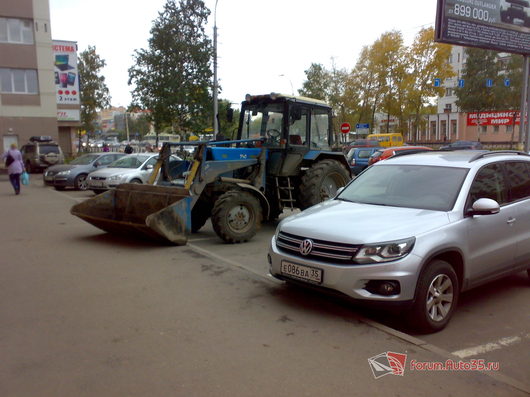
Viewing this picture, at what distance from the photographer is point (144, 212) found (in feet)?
26.5

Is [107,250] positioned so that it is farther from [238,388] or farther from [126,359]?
[238,388]

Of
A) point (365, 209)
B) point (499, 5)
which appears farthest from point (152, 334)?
point (499, 5)

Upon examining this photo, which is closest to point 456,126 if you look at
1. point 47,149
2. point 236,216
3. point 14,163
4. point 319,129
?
point 47,149

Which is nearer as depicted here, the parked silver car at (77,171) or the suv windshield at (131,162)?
the suv windshield at (131,162)

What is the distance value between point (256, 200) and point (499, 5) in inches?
471

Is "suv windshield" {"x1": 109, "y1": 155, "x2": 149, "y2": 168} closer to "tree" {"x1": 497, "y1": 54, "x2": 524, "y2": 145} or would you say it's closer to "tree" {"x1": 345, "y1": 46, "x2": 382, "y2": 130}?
"tree" {"x1": 345, "y1": 46, "x2": 382, "y2": 130}

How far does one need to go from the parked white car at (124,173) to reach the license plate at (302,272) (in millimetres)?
10930

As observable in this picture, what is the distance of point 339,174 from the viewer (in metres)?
9.84

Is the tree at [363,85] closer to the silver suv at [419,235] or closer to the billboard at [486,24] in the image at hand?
the billboard at [486,24]

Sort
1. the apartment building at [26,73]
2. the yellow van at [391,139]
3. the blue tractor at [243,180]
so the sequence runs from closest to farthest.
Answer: the blue tractor at [243,180] < the apartment building at [26,73] < the yellow van at [391,139]

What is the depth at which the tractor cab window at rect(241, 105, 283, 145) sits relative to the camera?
367 inches

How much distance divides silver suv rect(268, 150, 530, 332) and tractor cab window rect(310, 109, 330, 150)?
4060 mm

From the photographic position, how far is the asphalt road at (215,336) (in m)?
3.35

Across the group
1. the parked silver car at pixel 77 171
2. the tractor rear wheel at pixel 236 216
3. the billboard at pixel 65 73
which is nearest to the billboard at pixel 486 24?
the tractor rear wheel at pixel 236 216
